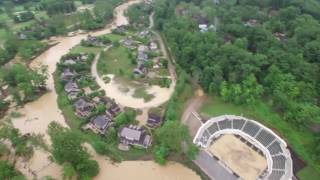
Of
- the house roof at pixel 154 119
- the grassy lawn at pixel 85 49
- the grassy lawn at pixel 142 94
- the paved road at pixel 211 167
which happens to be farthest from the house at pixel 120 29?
Answer: the paved road at pixel 211 167

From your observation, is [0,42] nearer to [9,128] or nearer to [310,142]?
[9,128]

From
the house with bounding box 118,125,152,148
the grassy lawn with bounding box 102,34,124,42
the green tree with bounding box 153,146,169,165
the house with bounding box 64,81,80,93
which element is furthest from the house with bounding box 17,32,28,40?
the green tree with bounding box 153,146,169,165

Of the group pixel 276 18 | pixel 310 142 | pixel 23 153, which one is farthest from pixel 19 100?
pixel 276 18

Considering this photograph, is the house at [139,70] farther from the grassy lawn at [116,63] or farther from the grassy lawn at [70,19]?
the grassy lawn at [70,19]

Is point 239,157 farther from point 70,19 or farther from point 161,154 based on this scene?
point 70,19

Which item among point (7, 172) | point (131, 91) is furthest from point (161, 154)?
point (7, 172)

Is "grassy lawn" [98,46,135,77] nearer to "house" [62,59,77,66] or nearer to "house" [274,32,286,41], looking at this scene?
"house" [62,59,77,66]
